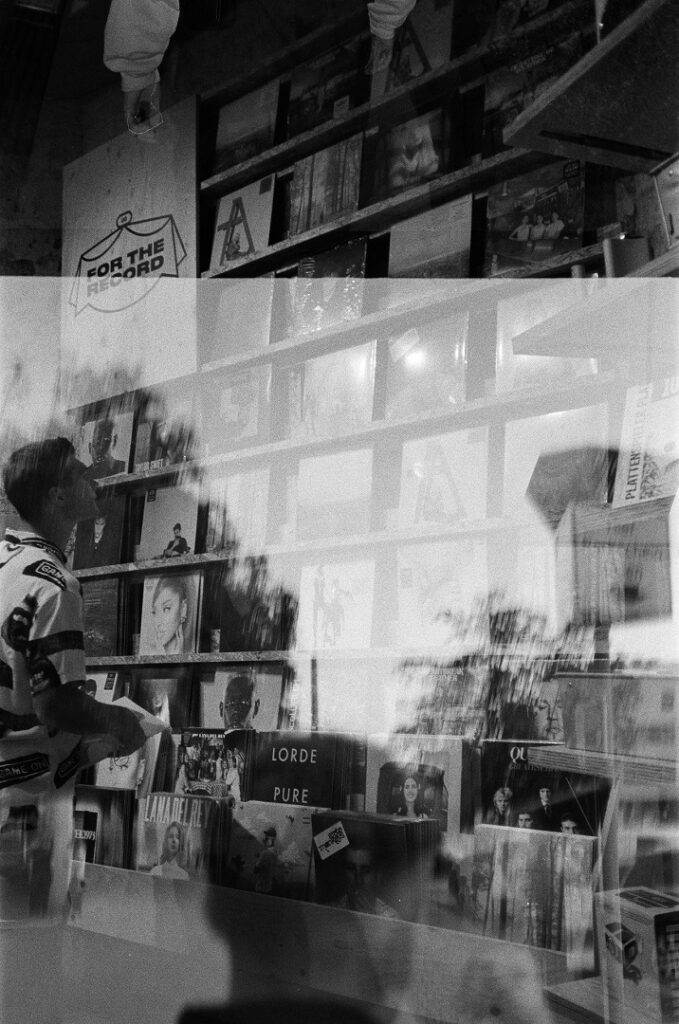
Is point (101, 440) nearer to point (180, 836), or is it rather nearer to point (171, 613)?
point (171, 613)

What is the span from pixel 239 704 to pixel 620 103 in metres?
1.23

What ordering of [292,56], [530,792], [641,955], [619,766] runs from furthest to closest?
[292,56]
[530,792]
[619,766]
[641,955]

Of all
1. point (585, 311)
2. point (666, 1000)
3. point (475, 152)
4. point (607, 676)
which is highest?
point (475, 152)

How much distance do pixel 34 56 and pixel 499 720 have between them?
1532 millimetres

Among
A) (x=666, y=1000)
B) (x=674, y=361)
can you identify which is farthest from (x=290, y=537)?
(x=666, y=1000)

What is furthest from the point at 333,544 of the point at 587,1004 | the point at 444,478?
the point at 587,1004

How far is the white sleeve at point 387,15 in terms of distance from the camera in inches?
67.9

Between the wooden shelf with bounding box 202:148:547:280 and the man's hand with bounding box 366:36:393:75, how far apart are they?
25 cm

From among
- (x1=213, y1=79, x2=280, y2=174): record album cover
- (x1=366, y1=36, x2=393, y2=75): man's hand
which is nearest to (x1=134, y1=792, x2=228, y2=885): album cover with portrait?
(x1=213, y1=79, x2=280, y2=174): record album cover

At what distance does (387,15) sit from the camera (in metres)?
1.75

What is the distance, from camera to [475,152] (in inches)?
69.1

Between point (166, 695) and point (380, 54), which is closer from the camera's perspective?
point (166, 695)

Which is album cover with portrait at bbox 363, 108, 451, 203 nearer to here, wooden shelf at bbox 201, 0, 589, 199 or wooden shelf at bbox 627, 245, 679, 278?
wooden shelf at bbox 201, 0, 589, 199

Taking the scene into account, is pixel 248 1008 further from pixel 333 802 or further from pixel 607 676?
pixel 607 676
